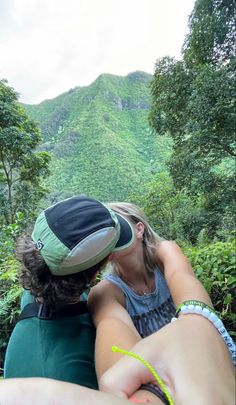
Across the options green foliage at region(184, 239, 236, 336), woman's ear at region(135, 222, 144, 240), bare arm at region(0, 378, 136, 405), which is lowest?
green foliage at region(184, 239, 236, 336)

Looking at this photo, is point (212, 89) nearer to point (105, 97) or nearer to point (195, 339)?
point (195, 339)

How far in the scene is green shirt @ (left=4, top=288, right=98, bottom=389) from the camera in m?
0.92

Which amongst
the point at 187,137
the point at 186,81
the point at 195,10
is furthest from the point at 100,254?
the point at 195,10

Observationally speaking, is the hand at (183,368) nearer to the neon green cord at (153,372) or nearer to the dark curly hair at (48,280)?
the neon green cord at (153,372)

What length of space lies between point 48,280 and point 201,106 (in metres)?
6.29

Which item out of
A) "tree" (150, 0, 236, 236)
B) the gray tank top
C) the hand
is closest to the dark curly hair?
the hand

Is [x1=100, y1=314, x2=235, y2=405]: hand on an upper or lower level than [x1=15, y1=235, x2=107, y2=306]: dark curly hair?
lower

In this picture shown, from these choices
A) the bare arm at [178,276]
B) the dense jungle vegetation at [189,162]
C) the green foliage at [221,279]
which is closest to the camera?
the bare arm at [178,276]

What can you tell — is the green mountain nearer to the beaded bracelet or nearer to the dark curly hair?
the dark curly hair

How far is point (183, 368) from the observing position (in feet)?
2.53

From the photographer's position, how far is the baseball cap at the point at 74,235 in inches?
37.6

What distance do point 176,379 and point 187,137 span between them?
26.3 feet

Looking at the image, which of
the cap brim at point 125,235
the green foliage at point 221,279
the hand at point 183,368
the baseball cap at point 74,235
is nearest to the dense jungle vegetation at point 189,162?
the green foliage at point 221,279

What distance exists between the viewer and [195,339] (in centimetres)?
85
